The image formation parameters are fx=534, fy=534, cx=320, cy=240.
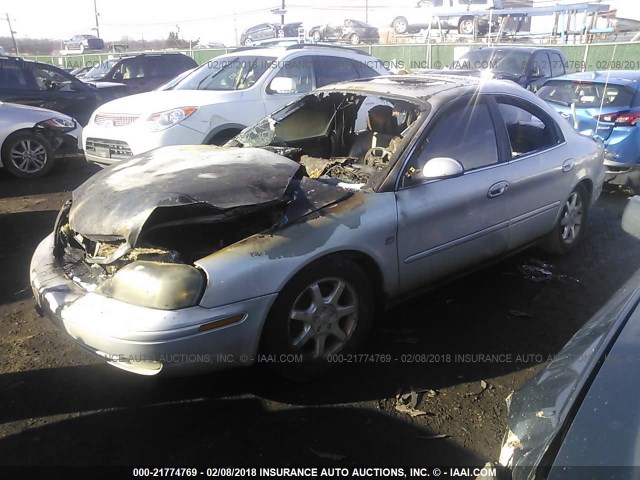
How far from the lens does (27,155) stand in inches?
297

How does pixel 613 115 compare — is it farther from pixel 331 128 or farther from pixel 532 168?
pixel 331 128

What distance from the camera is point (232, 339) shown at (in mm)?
2535

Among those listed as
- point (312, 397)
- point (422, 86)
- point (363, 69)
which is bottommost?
point (312, 397)

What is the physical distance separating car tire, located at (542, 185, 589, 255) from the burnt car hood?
2.35 meters

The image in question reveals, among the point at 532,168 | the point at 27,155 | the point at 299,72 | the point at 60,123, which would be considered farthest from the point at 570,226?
the point at 27,155

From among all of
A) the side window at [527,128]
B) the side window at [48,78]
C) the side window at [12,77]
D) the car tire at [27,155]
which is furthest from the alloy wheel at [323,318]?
the side window at [48,78]

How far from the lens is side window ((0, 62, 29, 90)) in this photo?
29.6 feet

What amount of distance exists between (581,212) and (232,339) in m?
3.60

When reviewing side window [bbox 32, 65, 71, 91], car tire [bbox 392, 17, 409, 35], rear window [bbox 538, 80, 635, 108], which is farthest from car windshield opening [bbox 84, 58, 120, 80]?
car tire [bbox 392, 17, 409, 35]

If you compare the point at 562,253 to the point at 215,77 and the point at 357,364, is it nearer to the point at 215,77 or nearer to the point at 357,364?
the point at 357,364

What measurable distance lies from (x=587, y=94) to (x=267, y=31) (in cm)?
2499

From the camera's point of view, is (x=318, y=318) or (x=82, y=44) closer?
(x=318, y=318)

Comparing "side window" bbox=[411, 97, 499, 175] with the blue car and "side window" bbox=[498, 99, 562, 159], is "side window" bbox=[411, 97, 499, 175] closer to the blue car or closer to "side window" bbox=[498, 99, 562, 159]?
"side window" bbox=[498, 99, 562, 159]

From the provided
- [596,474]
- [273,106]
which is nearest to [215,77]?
[273,106]
